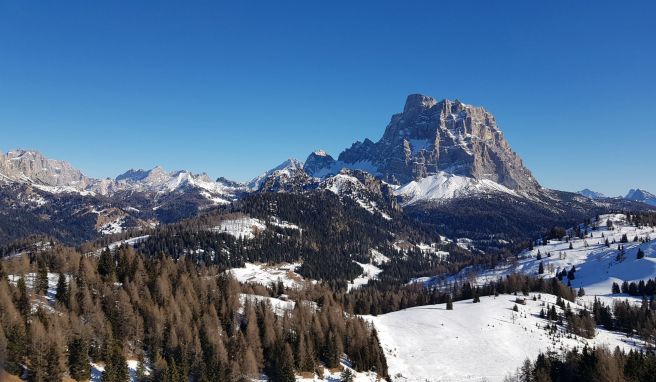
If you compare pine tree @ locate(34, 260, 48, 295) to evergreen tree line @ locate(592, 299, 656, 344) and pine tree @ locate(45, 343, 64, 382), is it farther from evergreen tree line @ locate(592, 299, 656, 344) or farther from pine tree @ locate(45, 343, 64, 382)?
evergreen tree line @ locate(592, 299, 656, 344)

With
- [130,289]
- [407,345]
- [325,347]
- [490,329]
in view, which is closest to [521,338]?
[490,329]

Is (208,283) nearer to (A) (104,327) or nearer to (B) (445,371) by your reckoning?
(A) (104,327)

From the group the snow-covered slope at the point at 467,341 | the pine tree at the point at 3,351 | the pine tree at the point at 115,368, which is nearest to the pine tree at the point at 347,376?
the snow-covered slope at the point at 467,341

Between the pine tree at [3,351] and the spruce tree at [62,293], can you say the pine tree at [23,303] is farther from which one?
the pine tree at [3,351]

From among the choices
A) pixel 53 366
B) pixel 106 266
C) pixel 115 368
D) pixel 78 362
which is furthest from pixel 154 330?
pixel 106 266

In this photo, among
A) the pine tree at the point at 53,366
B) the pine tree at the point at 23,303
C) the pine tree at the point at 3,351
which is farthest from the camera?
the pine tree at the point at 23,303

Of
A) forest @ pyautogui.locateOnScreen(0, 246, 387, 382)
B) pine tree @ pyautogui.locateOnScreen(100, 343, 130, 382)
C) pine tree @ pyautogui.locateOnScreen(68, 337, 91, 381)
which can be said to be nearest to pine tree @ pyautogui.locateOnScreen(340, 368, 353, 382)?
forest @ pyautogui.locateOnScreen(0, 246, 387, 382)

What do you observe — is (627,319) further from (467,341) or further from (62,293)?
(62,293)

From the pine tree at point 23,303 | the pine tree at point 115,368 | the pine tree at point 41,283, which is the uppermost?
the pine tree at point 41,283
